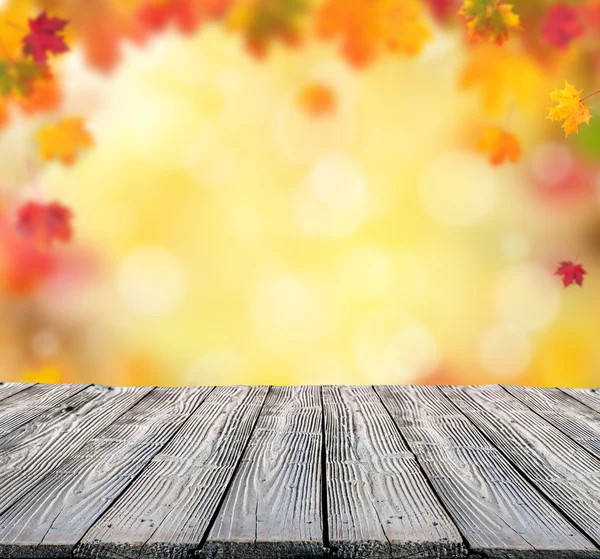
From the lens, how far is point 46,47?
2.07 meters

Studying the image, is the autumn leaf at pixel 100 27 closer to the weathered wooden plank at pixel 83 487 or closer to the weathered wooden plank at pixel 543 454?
the weathered wooden plank at pixel 83 487

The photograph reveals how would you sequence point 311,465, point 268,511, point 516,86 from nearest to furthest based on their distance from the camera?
point 268,511
point 311,465
point 516,86

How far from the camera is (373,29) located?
2045mm

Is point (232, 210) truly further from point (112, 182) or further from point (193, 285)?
point (112, 182)

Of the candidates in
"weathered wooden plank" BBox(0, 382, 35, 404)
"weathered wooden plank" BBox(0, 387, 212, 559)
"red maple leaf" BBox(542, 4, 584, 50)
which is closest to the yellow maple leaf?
"weathered wooden plank" BBox(0, 382, 35, 404)

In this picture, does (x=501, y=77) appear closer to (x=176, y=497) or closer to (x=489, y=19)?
(x=489, y=19)

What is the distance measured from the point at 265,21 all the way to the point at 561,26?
3.13 ft

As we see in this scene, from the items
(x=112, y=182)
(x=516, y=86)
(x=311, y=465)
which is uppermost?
(x=516, y=86)

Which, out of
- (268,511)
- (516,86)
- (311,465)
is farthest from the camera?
(516,86)

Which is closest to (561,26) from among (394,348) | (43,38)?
(394,348)

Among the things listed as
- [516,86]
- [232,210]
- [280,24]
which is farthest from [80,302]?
[516,86]

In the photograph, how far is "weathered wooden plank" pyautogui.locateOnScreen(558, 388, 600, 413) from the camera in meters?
1.62

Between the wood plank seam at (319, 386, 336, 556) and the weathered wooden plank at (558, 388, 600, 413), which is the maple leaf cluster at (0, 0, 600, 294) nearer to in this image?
the weathered wooden plank at (558, 388, 600, 413)

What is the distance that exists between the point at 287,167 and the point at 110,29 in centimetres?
74
